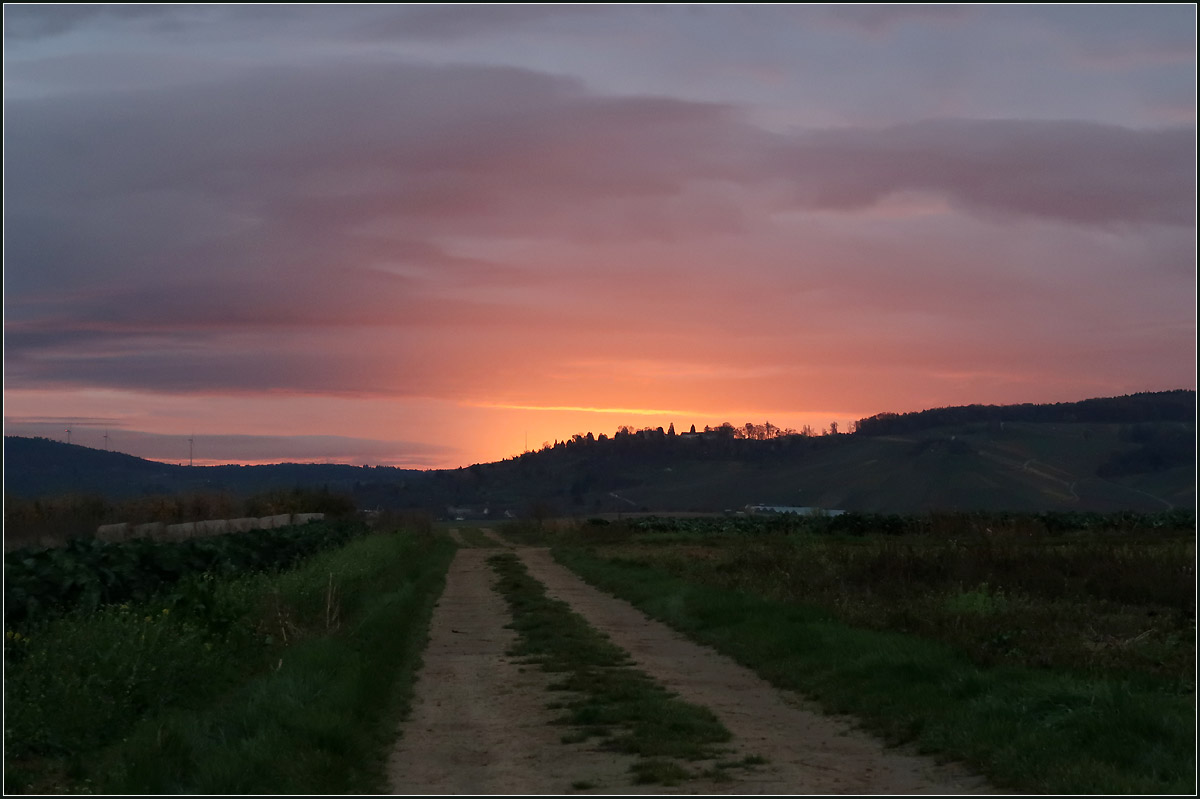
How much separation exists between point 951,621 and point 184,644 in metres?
11.1

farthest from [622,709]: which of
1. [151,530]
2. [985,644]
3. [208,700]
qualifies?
[151,530]

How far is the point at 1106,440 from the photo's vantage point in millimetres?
189250

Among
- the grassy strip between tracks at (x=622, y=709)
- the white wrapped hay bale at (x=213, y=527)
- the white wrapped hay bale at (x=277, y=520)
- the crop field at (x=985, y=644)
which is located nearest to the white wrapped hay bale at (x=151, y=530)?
the white wrapped hay bale at (x=213, y=527)

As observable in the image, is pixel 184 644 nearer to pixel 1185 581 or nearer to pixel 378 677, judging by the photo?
pixel 378 677

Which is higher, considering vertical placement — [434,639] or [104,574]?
[104,574]

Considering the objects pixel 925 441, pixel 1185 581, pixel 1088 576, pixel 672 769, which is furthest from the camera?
pixel 925 441

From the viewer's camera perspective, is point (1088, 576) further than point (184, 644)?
Yes

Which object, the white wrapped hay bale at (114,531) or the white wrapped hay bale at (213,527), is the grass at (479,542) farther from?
the white wrapped hay bale at (114,531)

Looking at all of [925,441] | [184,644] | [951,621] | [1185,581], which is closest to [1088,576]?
[1185,581]

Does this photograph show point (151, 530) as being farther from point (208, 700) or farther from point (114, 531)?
point (208, 700)

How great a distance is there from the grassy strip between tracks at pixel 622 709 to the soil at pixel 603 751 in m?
0.19

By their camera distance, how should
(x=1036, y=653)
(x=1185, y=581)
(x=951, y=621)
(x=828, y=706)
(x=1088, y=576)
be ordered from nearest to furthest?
(x=828, y=706) < (x=1036, y=653) < (x=951, y=621) < (x=1185, y=581) < (x=1088, y=576)

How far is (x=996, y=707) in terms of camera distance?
10.3 meters

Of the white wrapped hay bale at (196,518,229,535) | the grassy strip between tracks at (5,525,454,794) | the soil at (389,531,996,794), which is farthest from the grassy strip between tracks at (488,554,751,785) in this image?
the white wrapped hay bale at (196,518,229,535)
